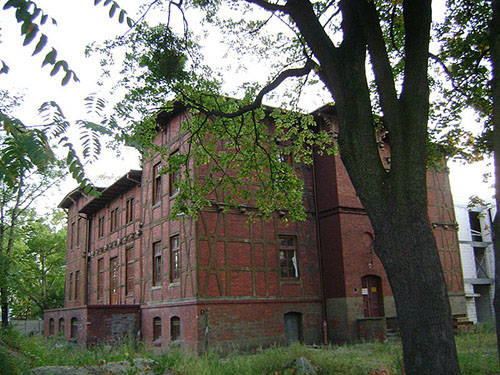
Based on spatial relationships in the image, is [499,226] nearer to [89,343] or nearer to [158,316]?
[158,316]

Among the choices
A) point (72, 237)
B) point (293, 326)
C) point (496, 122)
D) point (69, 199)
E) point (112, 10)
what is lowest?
point (293, 326)

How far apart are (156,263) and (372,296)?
8.65 m

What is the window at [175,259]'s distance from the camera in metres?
17.6

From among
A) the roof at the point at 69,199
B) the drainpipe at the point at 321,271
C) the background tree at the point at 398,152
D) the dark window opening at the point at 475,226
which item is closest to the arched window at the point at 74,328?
the roof at the point at 69,199

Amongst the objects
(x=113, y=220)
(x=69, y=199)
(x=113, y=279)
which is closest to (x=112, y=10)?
(x=113, y=279)

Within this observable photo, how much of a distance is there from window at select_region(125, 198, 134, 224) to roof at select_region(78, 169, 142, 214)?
0.72 meters

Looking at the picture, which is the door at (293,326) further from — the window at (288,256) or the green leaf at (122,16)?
the green leaf at (122,16)

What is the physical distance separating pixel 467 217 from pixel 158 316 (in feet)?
66.4

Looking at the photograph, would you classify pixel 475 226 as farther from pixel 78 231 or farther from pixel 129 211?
pixel 78 231

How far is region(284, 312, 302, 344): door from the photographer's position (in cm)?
1755

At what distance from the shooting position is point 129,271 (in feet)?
74.4

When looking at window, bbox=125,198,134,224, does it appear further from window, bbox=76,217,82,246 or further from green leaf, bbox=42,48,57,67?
green leaf, bbox=42,48,57,67

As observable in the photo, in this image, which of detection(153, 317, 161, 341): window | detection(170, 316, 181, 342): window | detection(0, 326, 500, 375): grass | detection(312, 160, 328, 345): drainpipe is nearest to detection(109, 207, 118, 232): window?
detection(153, 317, 161, 341): window

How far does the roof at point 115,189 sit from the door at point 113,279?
3391mm
